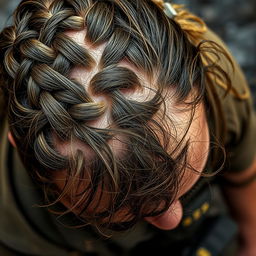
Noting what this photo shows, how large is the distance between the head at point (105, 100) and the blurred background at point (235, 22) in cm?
97

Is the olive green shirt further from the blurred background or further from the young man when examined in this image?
the blurred background

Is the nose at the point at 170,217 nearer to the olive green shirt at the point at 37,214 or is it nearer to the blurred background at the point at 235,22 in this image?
the olive green shirt at the point at 37,214

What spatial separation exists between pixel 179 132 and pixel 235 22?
1.10 metres

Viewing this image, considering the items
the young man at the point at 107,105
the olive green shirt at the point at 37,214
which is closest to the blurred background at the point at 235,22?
the olive green shirt at the point at 37,214

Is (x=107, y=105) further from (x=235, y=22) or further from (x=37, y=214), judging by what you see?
(x=235, y=22)

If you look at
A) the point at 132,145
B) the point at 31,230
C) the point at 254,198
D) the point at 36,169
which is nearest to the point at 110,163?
the point at 132,145

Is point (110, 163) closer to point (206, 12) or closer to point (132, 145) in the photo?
point (132, 145)

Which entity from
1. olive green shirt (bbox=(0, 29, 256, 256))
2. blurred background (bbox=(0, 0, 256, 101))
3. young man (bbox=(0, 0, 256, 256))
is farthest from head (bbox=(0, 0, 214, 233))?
blurred background (bbox=(0, 0, 256, 101))

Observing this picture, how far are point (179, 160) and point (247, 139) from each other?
454 mm

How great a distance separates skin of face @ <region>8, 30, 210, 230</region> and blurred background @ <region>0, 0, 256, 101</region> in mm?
926

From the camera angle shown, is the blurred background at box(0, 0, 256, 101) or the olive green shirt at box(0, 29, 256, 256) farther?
the blurred background at box(0, 0, 256, 101)

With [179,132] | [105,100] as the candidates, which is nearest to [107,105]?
[105,100]

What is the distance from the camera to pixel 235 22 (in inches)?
66.6

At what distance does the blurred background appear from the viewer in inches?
65.5
